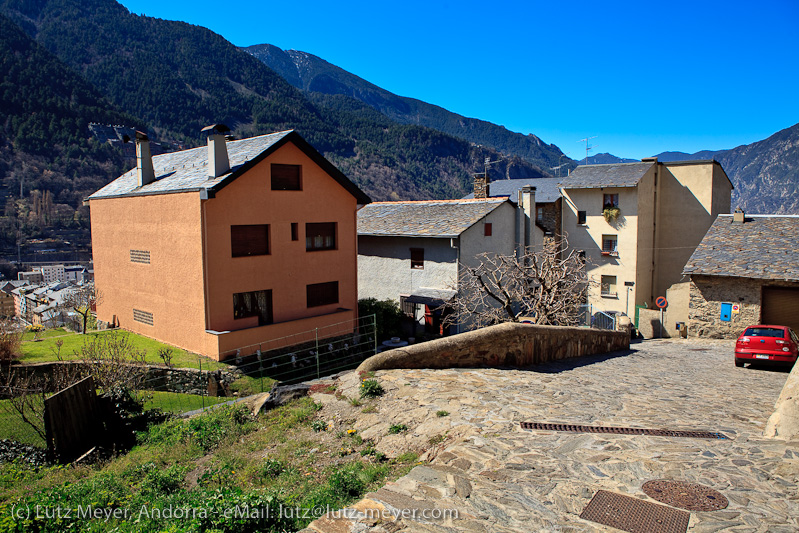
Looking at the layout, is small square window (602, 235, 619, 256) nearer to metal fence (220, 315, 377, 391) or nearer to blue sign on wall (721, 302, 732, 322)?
blue sign on wall (721, 302, 732, 322)

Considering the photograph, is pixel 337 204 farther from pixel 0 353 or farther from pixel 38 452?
pixel 38 452

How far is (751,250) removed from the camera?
22234 millimetres

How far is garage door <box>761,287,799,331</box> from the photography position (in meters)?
20.3

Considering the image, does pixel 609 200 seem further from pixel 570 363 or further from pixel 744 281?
pixel 570 363

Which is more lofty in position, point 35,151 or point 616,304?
point 35,151

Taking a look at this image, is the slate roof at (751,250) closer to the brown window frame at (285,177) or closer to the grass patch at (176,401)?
the brown window frame at (285,177)

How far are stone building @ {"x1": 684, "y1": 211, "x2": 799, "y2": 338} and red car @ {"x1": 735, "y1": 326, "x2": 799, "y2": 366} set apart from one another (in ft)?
21.5

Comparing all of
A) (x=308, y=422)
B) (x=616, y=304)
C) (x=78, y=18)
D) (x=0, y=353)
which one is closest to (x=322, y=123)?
(x=78, y=18)

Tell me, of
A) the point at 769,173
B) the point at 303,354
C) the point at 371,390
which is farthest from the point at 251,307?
the point at 769,173

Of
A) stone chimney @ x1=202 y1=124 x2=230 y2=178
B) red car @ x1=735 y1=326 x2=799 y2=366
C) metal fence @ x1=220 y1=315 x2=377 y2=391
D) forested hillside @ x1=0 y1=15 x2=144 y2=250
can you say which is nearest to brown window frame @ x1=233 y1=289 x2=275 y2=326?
metal fence @ x1=220 y1=315 x2=377 y2=391

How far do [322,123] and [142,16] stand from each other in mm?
72095

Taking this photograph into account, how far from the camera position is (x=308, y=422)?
7879 mm

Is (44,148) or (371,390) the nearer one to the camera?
(371,390)

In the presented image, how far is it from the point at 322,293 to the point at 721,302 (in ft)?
54.6
